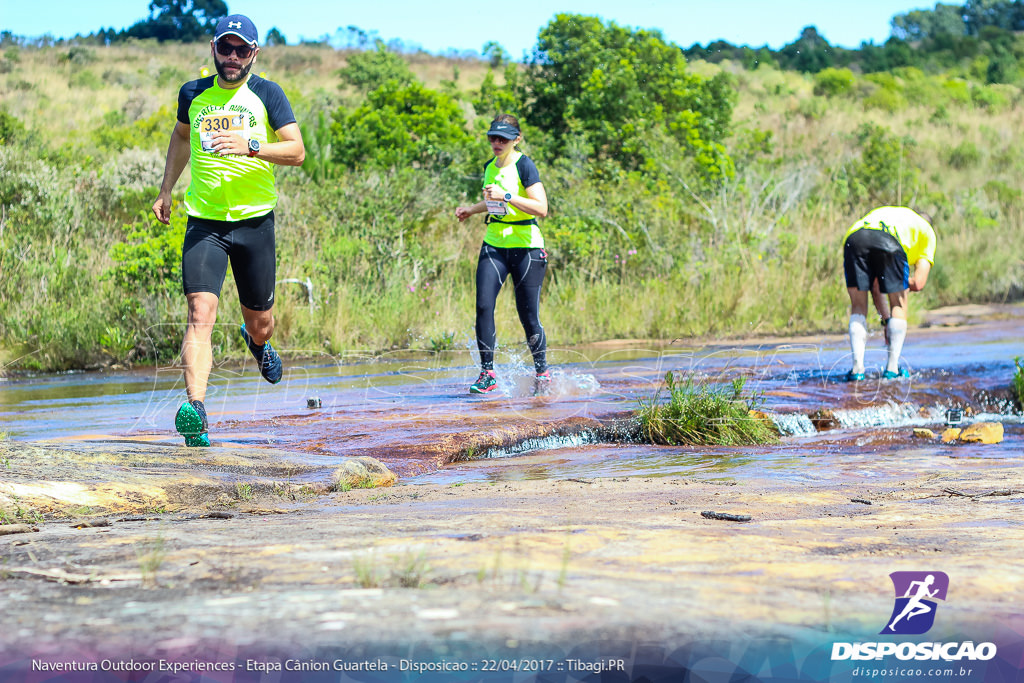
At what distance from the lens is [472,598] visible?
2418 mm

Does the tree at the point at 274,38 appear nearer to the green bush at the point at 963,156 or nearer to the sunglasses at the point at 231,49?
the green bush at the point at 963,156

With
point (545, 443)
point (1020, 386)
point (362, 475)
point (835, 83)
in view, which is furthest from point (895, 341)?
point (835, 83)

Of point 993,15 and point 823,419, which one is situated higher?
point 993,15

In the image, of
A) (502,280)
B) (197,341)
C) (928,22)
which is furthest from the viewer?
(928,22)

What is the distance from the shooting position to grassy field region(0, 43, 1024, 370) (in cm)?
1234

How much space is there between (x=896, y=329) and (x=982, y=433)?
7.59ft

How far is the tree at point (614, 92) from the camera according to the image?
64.4 feet

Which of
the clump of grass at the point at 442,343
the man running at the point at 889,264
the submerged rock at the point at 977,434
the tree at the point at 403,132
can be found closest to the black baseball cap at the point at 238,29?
the submerged rock at the point at 977,434

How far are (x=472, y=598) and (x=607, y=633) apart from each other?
359 millimetres

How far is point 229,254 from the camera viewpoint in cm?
600

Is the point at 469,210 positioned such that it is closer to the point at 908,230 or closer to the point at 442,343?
the point at 908,230

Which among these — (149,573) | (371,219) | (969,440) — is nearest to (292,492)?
(149,573)

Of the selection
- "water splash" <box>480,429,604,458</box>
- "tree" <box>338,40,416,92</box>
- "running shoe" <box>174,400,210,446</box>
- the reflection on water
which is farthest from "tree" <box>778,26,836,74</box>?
"running shoe" <box>174,400,210,446</box>

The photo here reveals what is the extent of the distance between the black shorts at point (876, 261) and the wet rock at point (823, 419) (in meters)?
1.99
